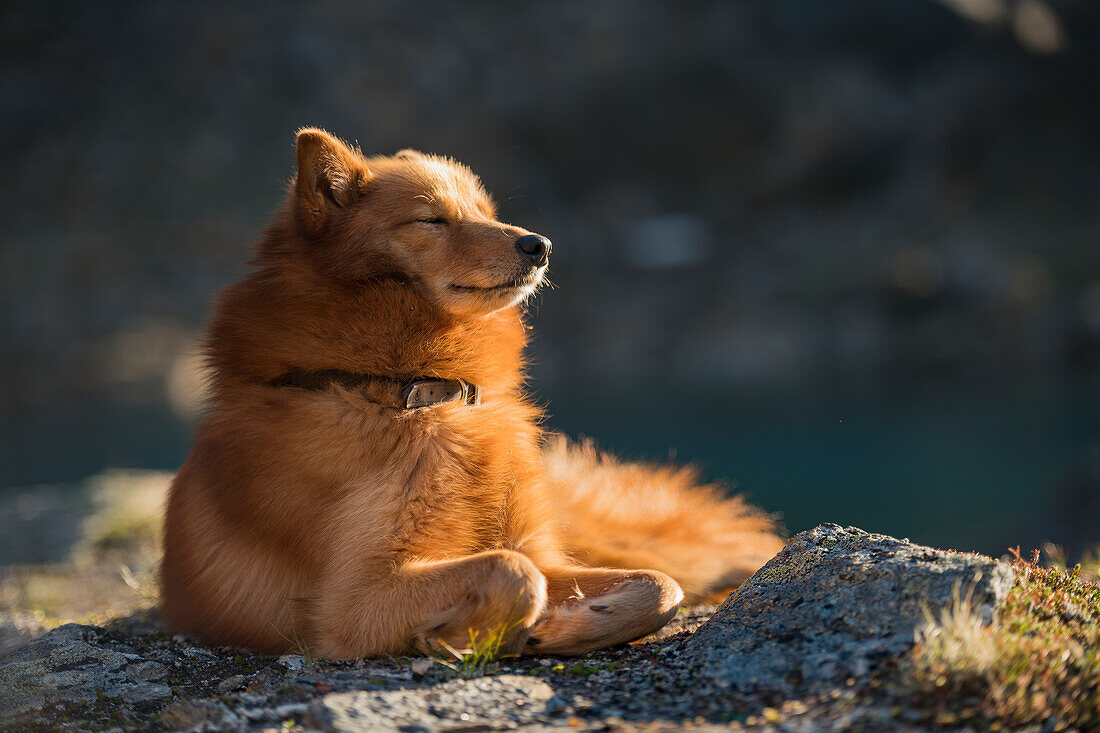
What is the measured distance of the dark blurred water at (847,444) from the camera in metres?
10.5

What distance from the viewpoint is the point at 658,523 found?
3.93 metres


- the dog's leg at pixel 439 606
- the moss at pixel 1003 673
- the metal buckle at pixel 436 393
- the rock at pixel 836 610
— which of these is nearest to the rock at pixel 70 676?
the dog's leg at pixel 439 606

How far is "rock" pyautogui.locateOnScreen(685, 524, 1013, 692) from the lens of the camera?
2.25 m

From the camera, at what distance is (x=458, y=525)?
9.53 ft

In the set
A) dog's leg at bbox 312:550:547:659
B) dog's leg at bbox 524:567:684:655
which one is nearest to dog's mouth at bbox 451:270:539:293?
dog's leg at bbox 312:550:547:659

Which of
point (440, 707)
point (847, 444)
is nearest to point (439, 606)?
point (440, 707)

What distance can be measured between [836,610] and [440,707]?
112 centimetres

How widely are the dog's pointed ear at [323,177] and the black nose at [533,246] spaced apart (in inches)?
24.9

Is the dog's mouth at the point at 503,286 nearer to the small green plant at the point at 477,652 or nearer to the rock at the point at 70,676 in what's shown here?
the small green plant at the point at 477,652

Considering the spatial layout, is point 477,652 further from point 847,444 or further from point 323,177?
point 847,444

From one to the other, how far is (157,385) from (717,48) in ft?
58.4

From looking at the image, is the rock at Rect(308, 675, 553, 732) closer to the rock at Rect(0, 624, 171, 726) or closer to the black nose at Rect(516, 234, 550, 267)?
the rock at Rect(0, 624, 171, 726)

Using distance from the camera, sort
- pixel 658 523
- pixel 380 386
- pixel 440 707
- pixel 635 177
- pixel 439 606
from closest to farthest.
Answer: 1. pixel 440 707
2. pixel 439 606
3. pixel 380 386
4. pixel 658 523
5. pixel 635 177

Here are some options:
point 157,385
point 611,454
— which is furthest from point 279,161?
point 611,454
